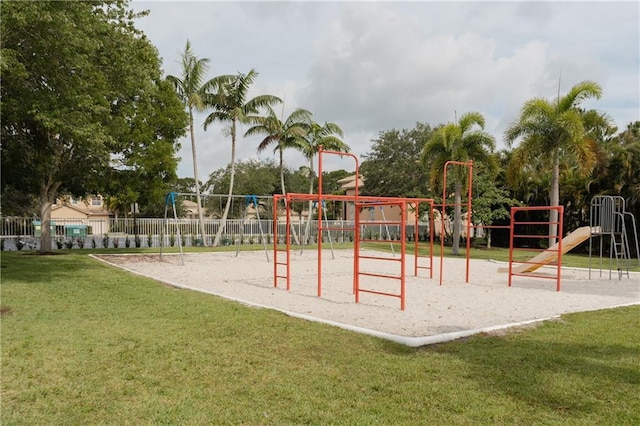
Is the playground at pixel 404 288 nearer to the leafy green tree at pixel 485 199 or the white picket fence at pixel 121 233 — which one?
the white picket fence at pixel 121 233

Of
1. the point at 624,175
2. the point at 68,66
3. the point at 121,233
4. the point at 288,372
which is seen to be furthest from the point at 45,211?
the point at 624,175

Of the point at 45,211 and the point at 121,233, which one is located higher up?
the point at 45,211

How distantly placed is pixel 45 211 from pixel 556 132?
1932cm

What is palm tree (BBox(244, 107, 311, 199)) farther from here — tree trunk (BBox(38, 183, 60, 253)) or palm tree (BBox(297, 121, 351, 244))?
tree trunk (BBox(38, 183, 60, 253))

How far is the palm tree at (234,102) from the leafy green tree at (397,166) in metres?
14.4

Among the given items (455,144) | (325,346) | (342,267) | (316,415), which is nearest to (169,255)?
(342,267)

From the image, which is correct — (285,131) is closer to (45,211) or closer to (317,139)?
(317,139)

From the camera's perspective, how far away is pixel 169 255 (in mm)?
18828

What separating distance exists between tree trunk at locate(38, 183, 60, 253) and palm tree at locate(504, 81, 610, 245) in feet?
58.2

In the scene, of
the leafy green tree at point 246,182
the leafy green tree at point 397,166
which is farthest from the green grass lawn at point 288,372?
the leafy green tree at point 246,182

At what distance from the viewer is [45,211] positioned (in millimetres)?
17750

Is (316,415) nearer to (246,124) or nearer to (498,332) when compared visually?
(498,332)

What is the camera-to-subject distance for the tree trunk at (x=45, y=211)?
1756 centimetres

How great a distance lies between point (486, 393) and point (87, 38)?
8.81m
